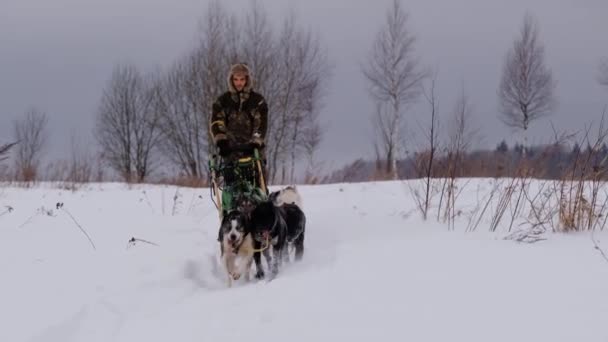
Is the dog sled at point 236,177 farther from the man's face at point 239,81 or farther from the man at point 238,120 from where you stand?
the man's face at point 239,81

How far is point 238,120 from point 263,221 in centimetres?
138

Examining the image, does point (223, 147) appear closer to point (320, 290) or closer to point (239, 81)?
point (239, 81)

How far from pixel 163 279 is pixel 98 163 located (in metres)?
8.61

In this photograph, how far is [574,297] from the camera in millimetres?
2621

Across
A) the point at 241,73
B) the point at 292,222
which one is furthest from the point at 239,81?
the point at 292,222

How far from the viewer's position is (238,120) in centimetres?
587

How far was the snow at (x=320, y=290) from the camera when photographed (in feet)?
8.29

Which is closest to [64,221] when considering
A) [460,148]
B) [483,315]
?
[460,148]

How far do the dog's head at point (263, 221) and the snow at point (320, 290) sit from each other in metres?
0.54

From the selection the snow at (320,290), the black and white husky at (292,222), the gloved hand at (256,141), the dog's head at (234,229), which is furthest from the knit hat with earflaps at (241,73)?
the snow at (320,290)

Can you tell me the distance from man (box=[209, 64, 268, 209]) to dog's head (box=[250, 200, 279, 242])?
0.64 metres

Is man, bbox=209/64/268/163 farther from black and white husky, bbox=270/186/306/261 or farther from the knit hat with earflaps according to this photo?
black and white husky, bbox=270/186/306/261

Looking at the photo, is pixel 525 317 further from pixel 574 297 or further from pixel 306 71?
pixel 306 71

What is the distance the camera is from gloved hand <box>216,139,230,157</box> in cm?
566
